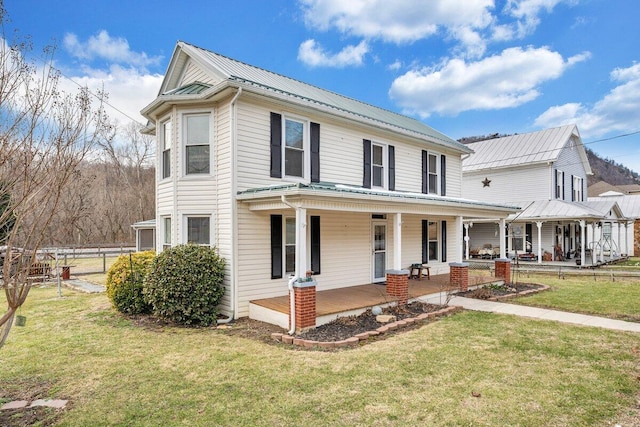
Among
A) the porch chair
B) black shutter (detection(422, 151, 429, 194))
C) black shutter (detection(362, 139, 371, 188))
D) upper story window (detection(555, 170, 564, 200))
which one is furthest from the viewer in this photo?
upper story window (detection(555, 170, 564, 200))

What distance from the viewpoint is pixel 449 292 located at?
1088 cm

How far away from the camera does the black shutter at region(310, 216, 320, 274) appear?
33.3ft

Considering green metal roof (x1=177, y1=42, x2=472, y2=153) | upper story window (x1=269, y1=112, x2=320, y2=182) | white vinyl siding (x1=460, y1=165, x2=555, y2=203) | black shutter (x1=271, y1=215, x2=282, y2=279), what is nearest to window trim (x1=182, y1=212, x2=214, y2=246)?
black shutter (x1=271, y1=215, x2=282, y2=279)

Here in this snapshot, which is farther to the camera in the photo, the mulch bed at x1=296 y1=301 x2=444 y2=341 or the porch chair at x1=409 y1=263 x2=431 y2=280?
the porch chair at x1=409 y1=263 x2=431 y2=280

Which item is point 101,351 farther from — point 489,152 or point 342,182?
point 489,152

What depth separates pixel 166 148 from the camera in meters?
9.90

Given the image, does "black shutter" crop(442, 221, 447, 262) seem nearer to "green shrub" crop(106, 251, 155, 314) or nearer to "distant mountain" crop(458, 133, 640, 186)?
"green shrub" crop(106, 251, 155, 314)

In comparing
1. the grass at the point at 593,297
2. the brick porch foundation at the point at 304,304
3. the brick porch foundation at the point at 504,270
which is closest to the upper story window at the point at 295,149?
the brick porch foundation at the point at 304,304

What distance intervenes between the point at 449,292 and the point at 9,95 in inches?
421

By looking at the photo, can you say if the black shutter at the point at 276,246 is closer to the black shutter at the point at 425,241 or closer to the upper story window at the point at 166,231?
the upper story window at the point at 166,231

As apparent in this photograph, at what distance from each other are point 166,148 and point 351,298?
6.43 metres

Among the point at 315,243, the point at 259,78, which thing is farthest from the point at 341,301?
the point at 259,78

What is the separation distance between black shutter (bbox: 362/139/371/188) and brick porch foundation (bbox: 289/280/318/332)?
5.19 m

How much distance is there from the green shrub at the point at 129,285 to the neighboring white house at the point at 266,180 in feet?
2.95
